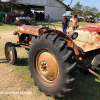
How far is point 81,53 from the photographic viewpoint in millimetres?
2805

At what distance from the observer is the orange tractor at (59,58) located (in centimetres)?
189

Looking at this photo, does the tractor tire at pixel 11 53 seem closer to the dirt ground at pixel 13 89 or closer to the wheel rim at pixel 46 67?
the dirt ground at pixel 13 89

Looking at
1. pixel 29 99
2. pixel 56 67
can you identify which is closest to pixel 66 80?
pixel 56 67

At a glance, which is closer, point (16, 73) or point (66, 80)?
point (66, 80)

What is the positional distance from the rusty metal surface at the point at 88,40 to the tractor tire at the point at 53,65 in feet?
2.96

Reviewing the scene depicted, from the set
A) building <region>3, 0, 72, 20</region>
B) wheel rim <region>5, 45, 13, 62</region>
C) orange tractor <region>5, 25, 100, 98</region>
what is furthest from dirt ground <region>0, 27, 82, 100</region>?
building <region>3, 0, 72, 20</region>

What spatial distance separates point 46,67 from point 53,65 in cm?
22

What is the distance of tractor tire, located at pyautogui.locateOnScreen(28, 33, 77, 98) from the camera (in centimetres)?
187

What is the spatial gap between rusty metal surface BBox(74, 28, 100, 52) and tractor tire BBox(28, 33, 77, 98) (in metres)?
0.90

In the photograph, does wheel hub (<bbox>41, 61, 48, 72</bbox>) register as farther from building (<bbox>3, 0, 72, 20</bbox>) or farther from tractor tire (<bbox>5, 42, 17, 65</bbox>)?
building (<bbox>3, 0, 72, 20</bbox>)

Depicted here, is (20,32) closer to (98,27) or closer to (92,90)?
(98,27)

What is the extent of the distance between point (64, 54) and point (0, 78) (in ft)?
7.01

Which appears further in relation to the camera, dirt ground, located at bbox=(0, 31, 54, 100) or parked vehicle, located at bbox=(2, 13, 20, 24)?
parked vehicle, located at bbox=(2, 13, 20, 24)

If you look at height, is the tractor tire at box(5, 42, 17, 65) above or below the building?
below
